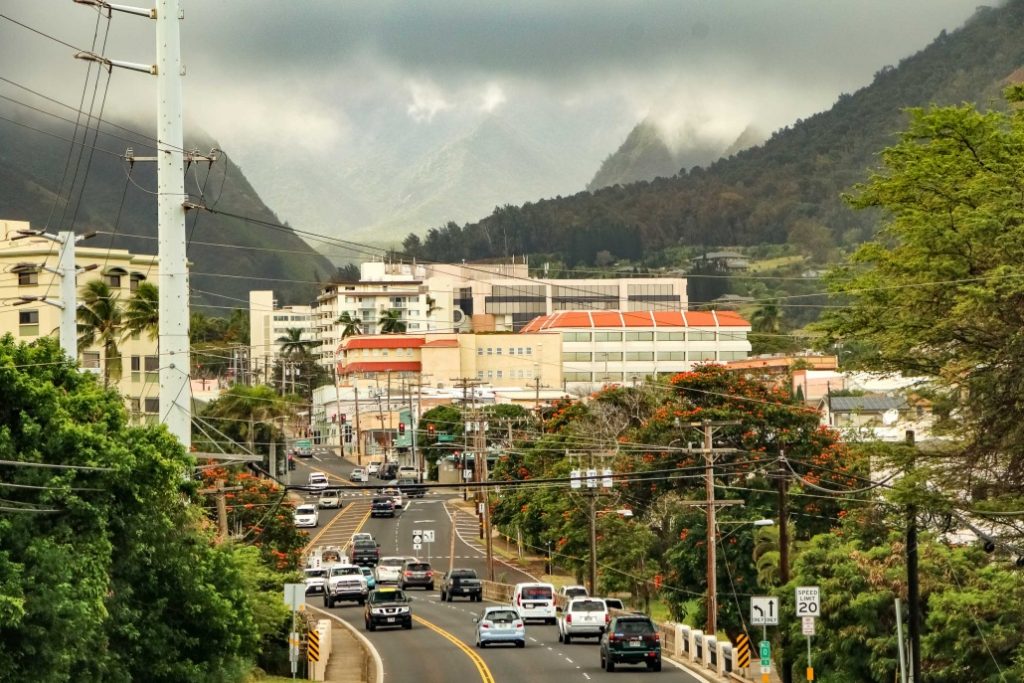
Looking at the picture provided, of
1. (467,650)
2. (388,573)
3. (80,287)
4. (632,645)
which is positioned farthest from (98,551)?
(80,287)

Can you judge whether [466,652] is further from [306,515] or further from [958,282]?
[306,515]

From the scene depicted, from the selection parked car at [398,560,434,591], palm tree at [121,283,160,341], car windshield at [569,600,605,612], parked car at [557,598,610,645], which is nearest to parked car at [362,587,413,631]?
parked car at [557,598,610,645]

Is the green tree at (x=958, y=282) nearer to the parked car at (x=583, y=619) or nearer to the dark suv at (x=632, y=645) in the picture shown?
the dark suv at (x=632, y=645)

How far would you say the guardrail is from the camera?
5169cm

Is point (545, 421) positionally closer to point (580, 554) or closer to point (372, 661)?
point (580, 554)

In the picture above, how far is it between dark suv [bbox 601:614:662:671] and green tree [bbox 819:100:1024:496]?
34.6 feet

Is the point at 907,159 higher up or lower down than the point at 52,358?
higher up

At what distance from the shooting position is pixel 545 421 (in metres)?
125

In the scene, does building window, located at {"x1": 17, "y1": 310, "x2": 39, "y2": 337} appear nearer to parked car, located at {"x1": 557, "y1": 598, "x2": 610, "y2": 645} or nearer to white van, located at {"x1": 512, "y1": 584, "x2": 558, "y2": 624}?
white van, located at {"x1": 512, "y1": 584, "x2": 558, "y2": 624}

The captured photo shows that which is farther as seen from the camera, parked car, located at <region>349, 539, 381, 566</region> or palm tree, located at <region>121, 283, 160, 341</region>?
parked car, located at <region>349, 539, 381, 566</region>

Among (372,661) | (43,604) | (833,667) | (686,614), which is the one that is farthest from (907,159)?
(686,614)

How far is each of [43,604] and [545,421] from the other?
95546mm

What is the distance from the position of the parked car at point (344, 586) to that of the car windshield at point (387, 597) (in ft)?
44.5

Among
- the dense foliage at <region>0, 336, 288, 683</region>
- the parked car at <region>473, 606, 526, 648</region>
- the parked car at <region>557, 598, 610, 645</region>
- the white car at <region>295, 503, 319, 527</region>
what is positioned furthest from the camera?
the white car at <region>295, 503, 319, 527</region>
